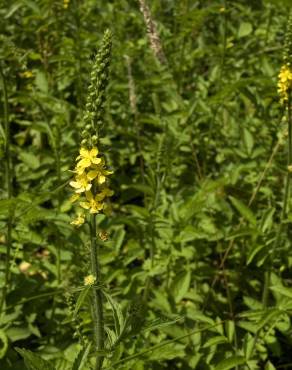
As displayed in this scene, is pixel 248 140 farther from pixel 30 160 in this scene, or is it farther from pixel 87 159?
pixel 87 159

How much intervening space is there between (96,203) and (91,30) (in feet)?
13.8

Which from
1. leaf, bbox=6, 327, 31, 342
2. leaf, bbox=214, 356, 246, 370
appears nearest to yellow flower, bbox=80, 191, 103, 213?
leaf, bbox=214, 356, 246, 370

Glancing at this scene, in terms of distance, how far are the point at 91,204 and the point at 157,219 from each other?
1.74 m

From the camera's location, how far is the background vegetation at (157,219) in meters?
3.24

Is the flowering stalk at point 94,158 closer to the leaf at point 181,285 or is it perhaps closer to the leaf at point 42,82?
the leaf at point 181,285

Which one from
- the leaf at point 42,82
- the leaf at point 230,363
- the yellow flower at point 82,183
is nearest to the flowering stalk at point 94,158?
the yellow flower at point 82,183

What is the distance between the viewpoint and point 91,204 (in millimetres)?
2154

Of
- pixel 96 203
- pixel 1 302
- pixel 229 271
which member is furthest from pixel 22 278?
pixel 96 203

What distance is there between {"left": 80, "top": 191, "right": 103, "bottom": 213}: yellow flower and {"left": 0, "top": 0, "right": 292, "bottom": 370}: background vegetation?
191 mm

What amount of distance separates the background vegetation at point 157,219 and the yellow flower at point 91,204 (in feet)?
0.63

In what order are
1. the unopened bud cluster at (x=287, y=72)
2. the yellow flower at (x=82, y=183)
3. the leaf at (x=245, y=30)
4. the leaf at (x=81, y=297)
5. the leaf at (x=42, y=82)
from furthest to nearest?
1. the leaf at (x=245, y=30)
2. the leaf at (x=42, y=82)
3. the unopened bud cluster at (x=287, y=72)
4. the yellow flower at (x=82, y=183)
5. the leaf at (x=81, y=297)

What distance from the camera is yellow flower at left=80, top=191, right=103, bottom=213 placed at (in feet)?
7.02

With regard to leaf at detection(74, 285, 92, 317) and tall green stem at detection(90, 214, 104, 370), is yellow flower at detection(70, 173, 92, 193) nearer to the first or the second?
tall green stem at detection(90, 214, 104, 370)

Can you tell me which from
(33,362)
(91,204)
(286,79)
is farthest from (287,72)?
(33,362)
